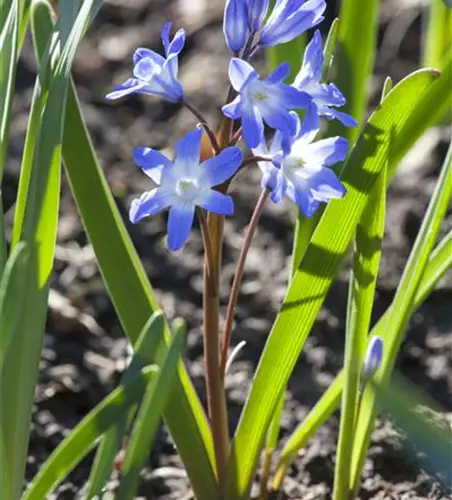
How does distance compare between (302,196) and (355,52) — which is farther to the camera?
(355,52)

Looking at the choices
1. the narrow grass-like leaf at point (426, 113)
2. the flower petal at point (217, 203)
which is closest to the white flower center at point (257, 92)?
the flower petal at point (217, 203)

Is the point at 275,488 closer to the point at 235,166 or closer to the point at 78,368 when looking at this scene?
the point at 78,368

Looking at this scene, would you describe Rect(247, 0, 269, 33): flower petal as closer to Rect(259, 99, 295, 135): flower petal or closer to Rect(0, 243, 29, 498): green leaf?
Rect(259, 99, 295, 135): flower petal

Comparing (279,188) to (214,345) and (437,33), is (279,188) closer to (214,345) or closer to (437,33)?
(214,345)

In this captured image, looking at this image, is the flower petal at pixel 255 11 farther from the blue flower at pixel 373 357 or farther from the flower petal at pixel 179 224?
the blue flower at pixel 373 357

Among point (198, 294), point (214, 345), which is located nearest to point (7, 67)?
point (214, 345)

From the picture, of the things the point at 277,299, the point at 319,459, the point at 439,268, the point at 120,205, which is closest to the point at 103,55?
the point at 120,205
